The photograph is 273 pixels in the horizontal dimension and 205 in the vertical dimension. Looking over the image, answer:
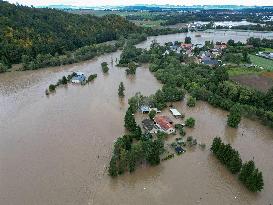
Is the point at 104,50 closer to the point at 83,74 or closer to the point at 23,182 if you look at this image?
the point at 83,74

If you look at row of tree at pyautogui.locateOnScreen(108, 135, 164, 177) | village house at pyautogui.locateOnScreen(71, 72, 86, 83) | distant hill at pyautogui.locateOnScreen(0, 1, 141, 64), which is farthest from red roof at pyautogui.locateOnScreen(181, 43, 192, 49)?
row of tree at pyautogui.locateOnScreen(108, 135, 164, 177)

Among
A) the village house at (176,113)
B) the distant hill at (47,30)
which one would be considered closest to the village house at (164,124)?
the village house at (176,113)

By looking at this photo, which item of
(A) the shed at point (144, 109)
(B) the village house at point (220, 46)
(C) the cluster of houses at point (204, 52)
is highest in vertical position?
(A) the shed at point (144, 109)

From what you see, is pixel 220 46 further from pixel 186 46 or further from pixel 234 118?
pixel 234 118

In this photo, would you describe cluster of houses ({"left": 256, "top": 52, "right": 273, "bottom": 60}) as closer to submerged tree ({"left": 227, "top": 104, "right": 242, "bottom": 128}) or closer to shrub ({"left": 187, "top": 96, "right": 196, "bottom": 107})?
shrub ({"left": 187, "top": 96, "right": 196, "bottom": 107})

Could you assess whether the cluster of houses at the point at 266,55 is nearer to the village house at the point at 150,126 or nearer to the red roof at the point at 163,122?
the red roof at the point at 163,122

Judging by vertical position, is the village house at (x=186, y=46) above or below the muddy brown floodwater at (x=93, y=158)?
below
